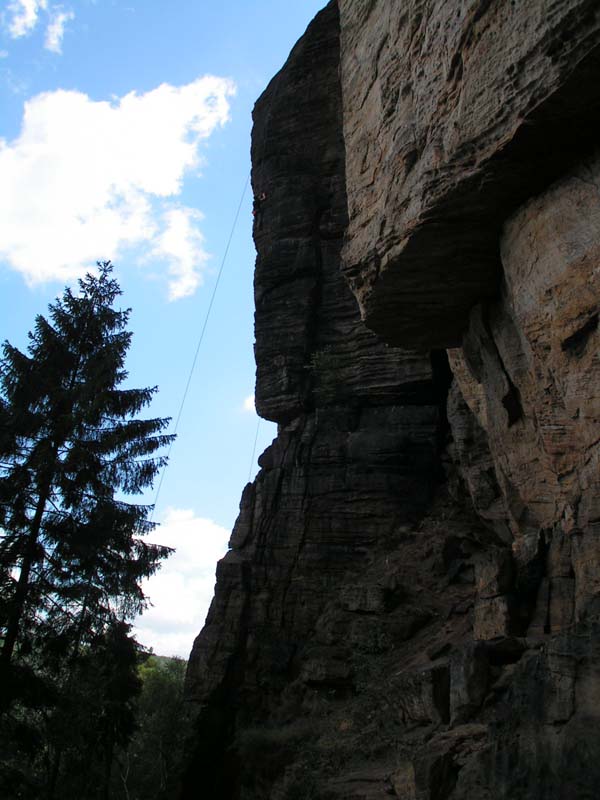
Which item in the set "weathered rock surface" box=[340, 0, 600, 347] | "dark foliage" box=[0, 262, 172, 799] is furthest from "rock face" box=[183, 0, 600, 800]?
"dark foliage" box=[0, 262, 172, 799]

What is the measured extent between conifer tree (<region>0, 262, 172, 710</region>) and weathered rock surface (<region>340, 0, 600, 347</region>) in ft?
21.9

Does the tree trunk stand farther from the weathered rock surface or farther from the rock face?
the weathered rock surface

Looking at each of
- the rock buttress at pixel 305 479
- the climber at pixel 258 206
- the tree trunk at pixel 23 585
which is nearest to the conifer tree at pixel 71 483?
the tree trunk at pixel 23 585

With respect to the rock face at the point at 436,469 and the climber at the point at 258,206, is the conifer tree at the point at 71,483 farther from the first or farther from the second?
the climber at the point at 258,206

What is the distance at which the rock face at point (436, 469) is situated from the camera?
321 inches

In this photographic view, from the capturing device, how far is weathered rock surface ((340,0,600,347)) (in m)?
7.94

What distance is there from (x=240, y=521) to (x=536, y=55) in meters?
17.1

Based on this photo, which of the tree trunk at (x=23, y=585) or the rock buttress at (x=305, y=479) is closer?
the tree trunk at (x=23, y=585)

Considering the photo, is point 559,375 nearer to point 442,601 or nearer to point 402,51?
point 402,51

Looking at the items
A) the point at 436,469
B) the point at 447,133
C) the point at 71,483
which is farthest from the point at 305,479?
the point at 447,133

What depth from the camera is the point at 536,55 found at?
26.0 ft

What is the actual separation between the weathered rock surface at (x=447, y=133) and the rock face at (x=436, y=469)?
37 millimetres

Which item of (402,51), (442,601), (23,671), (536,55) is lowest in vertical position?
(23,671)

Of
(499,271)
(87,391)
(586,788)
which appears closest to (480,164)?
(499,271)
